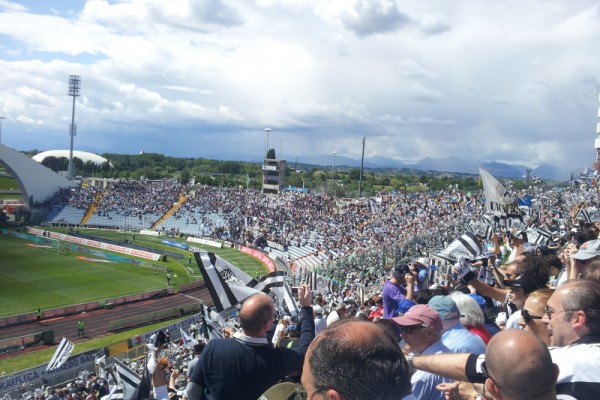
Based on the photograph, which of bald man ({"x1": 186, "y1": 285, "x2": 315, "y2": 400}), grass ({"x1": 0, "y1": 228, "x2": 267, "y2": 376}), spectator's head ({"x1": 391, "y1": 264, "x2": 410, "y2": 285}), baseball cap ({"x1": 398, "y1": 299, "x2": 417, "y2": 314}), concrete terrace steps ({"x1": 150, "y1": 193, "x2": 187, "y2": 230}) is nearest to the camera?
bald man ({"x1": 186, "y1": 285, "x2": 315, "y2": 400})

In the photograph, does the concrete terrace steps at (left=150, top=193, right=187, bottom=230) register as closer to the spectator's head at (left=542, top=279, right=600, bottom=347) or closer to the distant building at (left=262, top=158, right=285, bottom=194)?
the distant building at (left=262, top=158, right=285, bottom=194)

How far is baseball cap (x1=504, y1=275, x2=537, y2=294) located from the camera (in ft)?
20.1

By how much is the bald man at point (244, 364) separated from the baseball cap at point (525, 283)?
10.7 feet

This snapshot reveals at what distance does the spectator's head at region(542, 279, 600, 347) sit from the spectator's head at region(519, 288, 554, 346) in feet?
2.66

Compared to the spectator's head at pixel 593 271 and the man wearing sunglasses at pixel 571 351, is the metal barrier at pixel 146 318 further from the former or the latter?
the man wearing sunglasses at pixel 571 351

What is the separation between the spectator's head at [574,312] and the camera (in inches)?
135

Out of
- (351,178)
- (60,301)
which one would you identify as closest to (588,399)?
(60,301)

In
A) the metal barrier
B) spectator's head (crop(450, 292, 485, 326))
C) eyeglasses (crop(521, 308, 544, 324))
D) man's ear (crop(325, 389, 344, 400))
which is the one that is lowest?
the metal barrier

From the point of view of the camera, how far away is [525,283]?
6.18m

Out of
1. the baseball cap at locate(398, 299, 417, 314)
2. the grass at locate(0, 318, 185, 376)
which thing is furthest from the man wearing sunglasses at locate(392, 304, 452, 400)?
the grass at locate(0, 318, 185, 376)

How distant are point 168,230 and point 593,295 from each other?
6677 centimetres

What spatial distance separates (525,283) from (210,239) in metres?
56.3

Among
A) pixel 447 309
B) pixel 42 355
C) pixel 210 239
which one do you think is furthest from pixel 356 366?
pixel 210 239

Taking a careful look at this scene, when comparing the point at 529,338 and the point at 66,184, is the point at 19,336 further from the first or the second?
the point at 66,184
